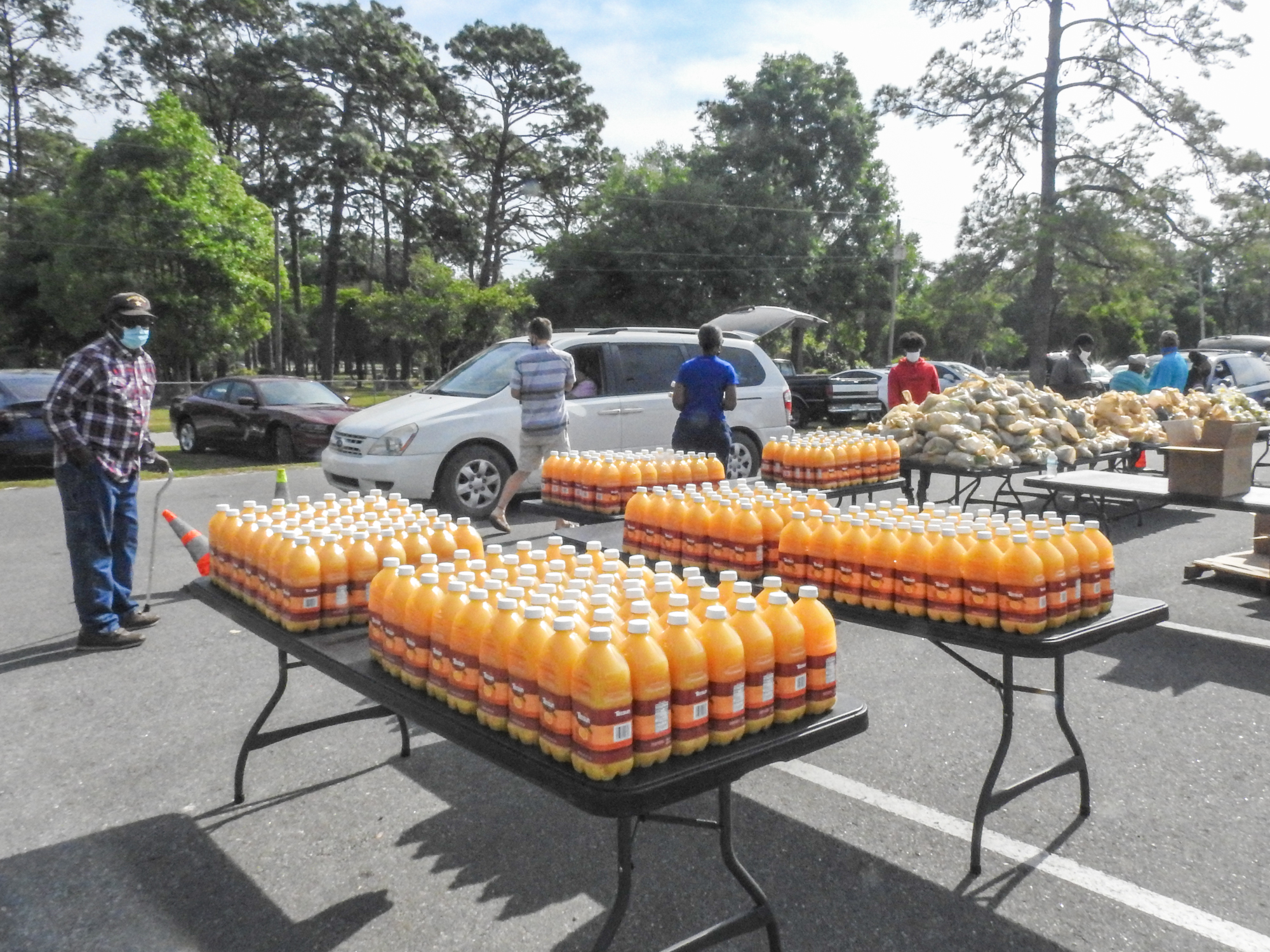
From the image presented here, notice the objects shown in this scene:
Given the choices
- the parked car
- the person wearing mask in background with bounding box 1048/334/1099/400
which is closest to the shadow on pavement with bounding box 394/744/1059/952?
the person wearing mask in background with bounding box 1048/334/1099/400

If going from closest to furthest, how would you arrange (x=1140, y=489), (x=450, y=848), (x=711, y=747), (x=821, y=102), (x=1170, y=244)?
1. (x=711, y=747)
2. (x=450, y=848)
3. (x=1140, y=489)
4. (x=1170, y=244)
5. (x=821, y=102)

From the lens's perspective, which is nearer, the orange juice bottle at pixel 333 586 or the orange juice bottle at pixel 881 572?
the orange juice bottle at pixel 333 586

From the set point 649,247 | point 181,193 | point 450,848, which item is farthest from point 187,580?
point 649,247

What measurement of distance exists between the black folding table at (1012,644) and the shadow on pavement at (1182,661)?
66.4 inches

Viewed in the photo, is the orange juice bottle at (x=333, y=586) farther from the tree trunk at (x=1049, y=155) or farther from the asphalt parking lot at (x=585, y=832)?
the tree trunk at (x=1049, y=155)

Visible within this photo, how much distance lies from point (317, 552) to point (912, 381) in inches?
335

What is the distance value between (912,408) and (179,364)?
88.6 ft

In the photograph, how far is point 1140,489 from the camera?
24.0 ft

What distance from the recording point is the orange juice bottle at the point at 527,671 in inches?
98.2

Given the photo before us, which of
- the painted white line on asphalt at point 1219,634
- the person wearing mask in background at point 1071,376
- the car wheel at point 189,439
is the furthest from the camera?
the car wheel at point 189,439

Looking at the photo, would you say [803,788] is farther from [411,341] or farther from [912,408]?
[411,341]

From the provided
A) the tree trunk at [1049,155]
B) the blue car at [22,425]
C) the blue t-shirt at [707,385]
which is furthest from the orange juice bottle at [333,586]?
the tree trunk at [1049,155]

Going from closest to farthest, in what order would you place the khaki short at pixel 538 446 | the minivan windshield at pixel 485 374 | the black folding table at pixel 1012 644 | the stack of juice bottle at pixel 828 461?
the black folding table at pixel 1012 644 < the stack of juice bottle at pixel 828 461 < the khaki short at pixel 538 446 < the minivan windshield at pixel 485 374

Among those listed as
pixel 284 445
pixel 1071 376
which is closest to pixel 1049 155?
pixel 1071 376
